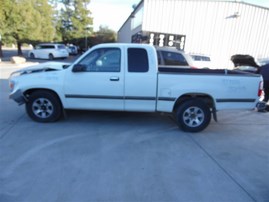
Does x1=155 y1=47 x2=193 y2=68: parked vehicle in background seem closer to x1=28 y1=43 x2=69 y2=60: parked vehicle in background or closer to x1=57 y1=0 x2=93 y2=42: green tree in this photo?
x1=28 y1=43 x2=69 y2=60: parked vehicle in background

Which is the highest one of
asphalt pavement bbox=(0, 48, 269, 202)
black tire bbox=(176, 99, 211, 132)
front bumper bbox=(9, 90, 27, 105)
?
front bumper bbox=(9, 90, 27, 105)

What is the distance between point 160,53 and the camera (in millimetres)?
8062

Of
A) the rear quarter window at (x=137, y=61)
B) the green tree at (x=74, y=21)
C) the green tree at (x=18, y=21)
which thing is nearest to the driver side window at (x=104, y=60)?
the rear quarter window at (x=137, y=61)

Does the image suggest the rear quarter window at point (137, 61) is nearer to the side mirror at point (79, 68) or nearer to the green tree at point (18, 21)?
the side mirror at point (79, 68)

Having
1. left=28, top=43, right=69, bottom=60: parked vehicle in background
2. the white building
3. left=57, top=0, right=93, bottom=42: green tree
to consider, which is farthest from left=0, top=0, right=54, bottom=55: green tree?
left=57, top=0, right=93, bottom=42: green tree

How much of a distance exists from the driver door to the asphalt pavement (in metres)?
0.75

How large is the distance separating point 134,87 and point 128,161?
184 cm

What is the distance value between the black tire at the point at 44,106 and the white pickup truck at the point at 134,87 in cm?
2

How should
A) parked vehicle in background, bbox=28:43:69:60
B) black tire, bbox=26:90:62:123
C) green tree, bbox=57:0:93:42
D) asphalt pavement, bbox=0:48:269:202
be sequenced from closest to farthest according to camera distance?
asphalt pavement, bbox=0:48:269:202 < black tire, bbox=26:90:62:123 < parked vehicle in background, bbox=28:43:69:60 < green tree, bbox=57:0:93:42

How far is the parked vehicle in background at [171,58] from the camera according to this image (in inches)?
316

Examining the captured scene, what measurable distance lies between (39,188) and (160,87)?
3139 millimetres

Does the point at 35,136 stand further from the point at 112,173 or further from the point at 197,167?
the point at 197,167

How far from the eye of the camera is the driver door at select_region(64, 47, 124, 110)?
A: 196 inches

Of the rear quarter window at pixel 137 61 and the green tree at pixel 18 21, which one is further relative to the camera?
the green tree at pixel 18 21
